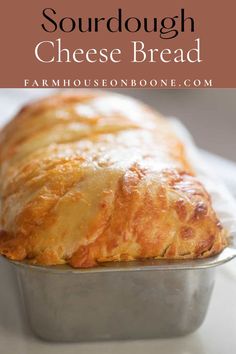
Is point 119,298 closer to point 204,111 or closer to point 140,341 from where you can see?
point 140,341

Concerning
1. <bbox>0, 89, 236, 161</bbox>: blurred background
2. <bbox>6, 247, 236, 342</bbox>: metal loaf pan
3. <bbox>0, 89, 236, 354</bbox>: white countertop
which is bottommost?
<bbox>0, 89, 236, 354</bbox>: white countertop

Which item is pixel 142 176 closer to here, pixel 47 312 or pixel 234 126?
pixel 47 312

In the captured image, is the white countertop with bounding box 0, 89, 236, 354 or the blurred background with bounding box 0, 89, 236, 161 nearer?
the white countertop with bounding box 0, 89, 236, 354

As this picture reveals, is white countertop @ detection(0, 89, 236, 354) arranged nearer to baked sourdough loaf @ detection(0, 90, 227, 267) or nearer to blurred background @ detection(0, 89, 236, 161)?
baked sourdough loaf @ detection(0, 90, 227, 267)

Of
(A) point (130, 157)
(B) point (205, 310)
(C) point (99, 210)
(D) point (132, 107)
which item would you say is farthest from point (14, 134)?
(B) point (205, 310)

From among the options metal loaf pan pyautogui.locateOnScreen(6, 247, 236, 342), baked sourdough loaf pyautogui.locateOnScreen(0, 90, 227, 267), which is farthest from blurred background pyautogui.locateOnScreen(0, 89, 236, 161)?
metal loaf pan pyautogui.locateOnScreen(6, 247, 236, 342)

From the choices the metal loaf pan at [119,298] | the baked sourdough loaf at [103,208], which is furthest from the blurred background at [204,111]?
the metal loaf pan at [119,298]
